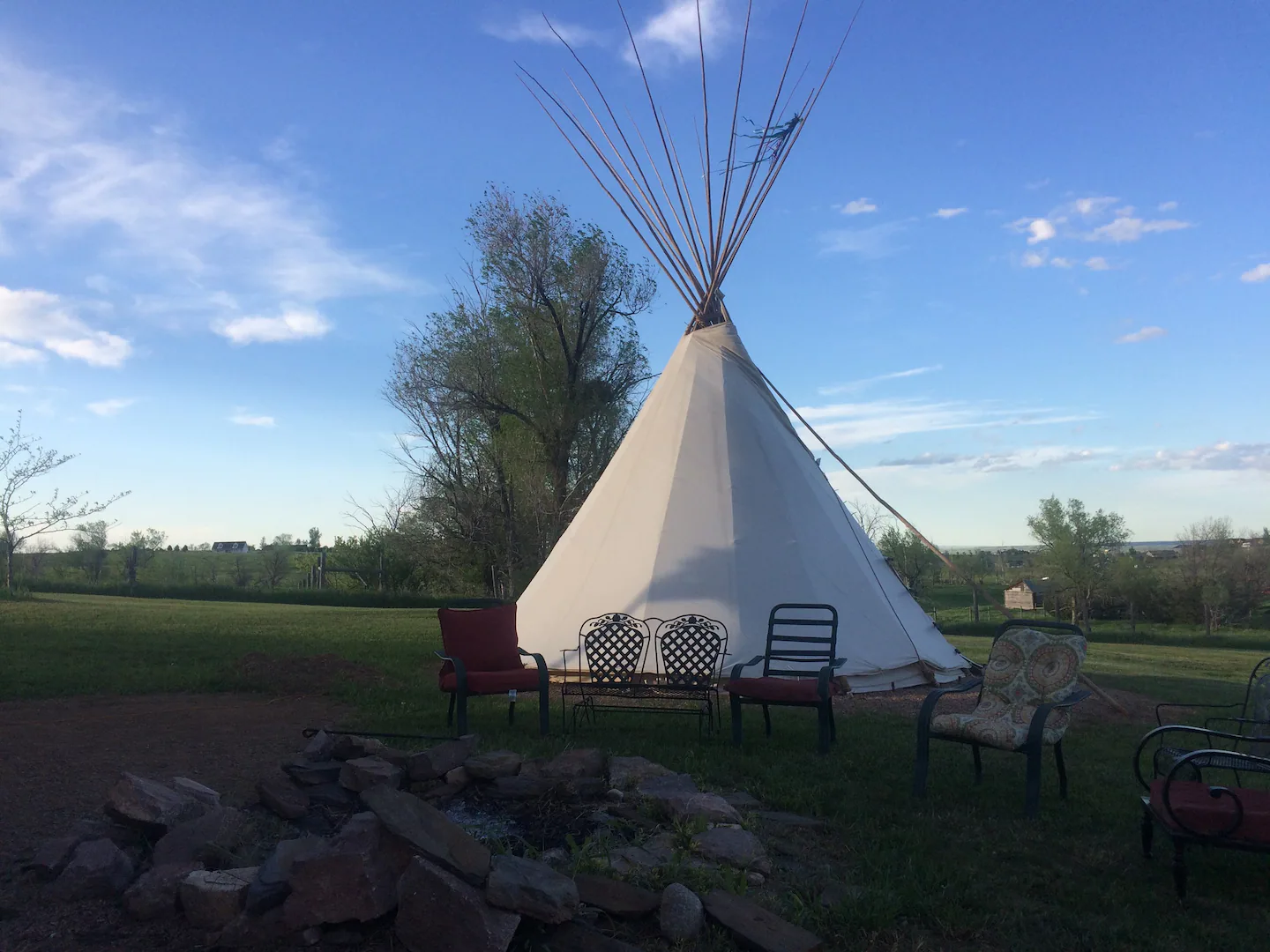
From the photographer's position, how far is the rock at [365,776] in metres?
3.90

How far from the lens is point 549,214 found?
1844 centimetres

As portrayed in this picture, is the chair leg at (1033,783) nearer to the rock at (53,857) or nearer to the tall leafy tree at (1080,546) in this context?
the rock at (53,857)

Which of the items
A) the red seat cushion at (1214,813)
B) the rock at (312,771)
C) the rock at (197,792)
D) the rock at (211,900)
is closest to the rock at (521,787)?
the rock at (312,771)

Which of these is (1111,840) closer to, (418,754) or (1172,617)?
(418,754)

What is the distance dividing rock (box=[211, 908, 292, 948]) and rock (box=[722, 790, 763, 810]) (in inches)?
A: 81.2

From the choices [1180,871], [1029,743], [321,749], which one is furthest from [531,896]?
[1029,743]

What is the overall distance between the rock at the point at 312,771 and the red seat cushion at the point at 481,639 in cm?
186

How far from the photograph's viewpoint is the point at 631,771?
4.28 m

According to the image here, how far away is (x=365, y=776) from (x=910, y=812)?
2488mm

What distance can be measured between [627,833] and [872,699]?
13.7 feet

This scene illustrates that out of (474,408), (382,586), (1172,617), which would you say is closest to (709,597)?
(474,408)

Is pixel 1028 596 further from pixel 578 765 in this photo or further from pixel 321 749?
pixel 321 749

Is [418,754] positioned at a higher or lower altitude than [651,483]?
lower

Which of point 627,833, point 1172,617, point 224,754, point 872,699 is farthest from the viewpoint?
point 1172,617
